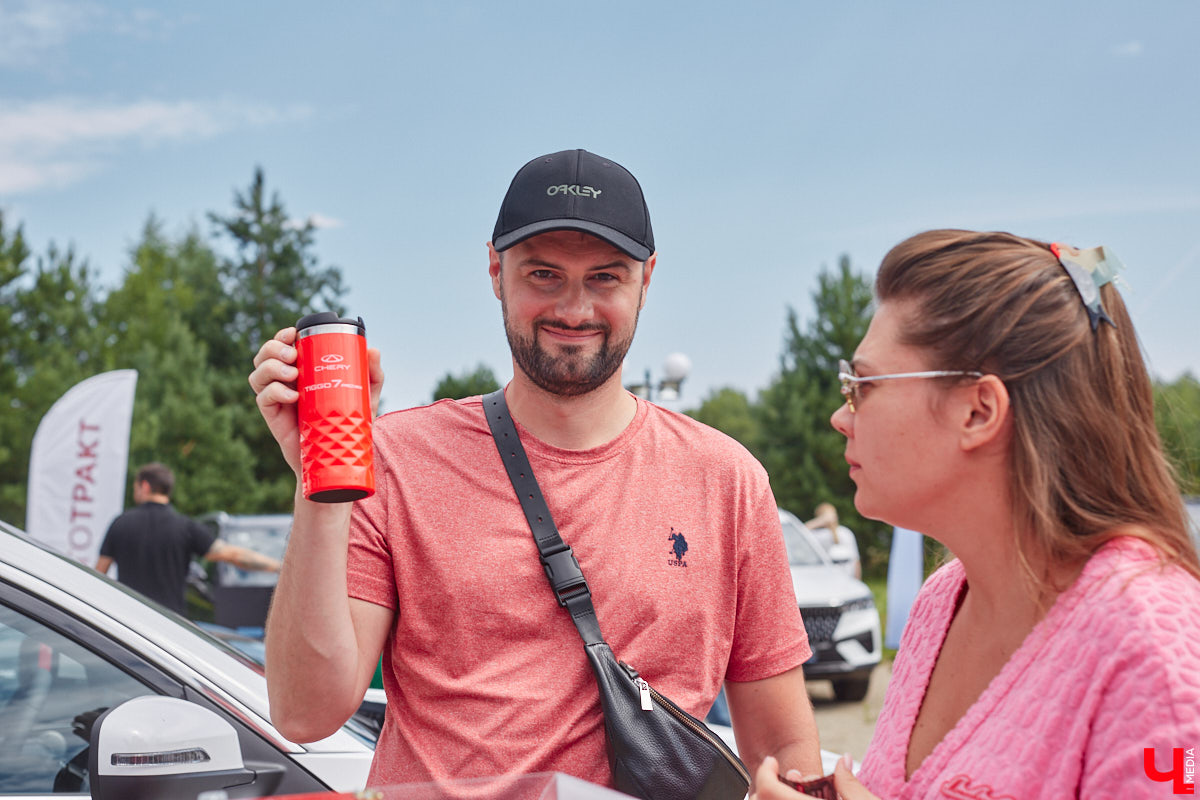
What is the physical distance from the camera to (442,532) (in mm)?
2135

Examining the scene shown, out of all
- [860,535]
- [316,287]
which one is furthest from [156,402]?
[860,535]

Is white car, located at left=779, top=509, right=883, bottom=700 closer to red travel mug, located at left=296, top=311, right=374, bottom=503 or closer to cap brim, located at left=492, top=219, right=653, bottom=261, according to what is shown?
cap brim, located at left=492, top=219, right=653, bottom=261

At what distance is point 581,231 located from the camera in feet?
7.07

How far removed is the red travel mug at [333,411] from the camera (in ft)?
5.44

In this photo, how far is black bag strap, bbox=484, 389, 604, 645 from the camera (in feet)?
6.76

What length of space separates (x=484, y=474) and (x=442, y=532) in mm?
162

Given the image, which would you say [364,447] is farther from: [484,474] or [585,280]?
[585,280]

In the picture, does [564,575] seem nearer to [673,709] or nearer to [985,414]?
[673,709]

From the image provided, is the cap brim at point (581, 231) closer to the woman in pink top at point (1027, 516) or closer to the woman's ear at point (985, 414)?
the woman in pink top at point (1027, 516)

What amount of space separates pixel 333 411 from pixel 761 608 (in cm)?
106

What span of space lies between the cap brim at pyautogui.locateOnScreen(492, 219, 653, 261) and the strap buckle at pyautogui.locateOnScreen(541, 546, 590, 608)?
0.64 m

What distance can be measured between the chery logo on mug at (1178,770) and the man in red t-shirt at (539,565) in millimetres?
1031

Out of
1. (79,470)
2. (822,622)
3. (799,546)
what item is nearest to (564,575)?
(822,622)

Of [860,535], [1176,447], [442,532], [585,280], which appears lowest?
[860,535]
